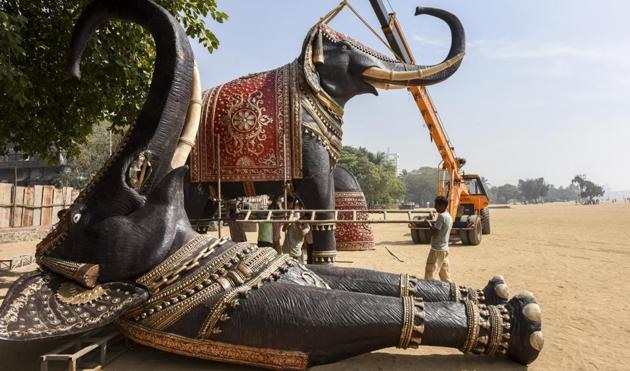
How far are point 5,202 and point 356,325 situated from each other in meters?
14.7

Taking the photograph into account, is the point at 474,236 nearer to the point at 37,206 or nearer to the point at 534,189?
the point at 37,206

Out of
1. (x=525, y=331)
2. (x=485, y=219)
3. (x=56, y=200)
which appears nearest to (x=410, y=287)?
(x=525, y=331)

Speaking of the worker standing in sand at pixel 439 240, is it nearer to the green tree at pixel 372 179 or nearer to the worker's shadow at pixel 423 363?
the worker's shadow at pixel 423 363

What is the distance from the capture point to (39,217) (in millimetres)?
15203

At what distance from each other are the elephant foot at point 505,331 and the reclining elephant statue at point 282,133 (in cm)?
222

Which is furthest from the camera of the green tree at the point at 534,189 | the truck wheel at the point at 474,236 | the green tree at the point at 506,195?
the green tree at the point at 506,195

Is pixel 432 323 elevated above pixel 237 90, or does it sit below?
below

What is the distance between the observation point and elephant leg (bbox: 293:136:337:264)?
444 cm

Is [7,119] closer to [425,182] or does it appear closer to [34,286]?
[34,286]

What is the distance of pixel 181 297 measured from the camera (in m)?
2.44

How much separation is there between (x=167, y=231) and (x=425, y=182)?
95.8 meters

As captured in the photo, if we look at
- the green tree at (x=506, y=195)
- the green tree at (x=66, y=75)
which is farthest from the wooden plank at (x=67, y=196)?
the green tree at (x=506, y=195)

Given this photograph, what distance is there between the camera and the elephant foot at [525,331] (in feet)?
8.01

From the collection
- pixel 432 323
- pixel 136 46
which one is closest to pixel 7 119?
pixel 136 46
